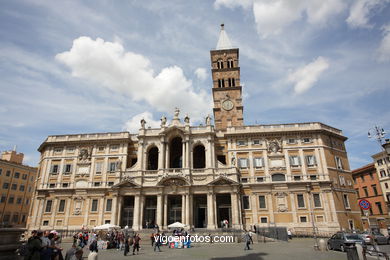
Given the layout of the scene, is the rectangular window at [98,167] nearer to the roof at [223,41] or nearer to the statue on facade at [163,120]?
the statue on facade at [163,120]

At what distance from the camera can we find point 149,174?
1533 inches

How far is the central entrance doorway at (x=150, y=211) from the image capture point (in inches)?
1480

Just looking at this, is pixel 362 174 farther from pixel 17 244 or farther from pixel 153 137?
pixel 17 244

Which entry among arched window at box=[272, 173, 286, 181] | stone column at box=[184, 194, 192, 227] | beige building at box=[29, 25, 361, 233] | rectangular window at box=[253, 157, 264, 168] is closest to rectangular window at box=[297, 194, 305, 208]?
beige building at box=[29, 25, 361, 233]

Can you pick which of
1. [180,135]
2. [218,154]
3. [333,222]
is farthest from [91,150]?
[333,222]

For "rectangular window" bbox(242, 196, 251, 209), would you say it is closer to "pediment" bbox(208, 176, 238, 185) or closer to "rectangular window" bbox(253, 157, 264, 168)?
"pediment" bbox(208, 176, 238, 185)

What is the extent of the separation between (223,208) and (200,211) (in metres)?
3.48

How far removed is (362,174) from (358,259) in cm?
5408

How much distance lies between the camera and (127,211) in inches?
1542

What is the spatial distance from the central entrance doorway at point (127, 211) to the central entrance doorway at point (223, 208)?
13.2 metres

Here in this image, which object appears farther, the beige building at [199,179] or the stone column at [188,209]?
the beige building at [199,179]

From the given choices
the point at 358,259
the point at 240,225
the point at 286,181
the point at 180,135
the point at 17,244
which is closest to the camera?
the point at 17,244

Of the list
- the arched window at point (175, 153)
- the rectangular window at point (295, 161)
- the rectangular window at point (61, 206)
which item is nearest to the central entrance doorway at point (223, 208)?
the arched window at point (175, 153)

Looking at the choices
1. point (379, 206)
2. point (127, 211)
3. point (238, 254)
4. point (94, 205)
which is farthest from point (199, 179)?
point (379, 206)
